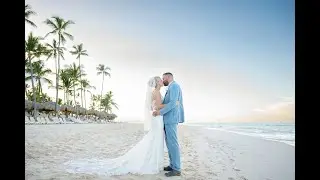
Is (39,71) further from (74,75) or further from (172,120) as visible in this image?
(172,120)

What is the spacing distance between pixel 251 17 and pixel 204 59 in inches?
81.5

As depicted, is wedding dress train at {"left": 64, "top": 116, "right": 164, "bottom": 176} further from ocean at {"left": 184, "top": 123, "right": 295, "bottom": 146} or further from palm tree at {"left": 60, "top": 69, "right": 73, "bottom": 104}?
palm tree at {"left": 60, "top": 69, "right": 73, "bottom": 104}

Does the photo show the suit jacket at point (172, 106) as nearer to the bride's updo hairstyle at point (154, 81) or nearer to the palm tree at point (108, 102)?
the bride's updo hairstyle at point (154, 81)

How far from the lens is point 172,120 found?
165 inches

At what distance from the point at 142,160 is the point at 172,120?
1.92 feet

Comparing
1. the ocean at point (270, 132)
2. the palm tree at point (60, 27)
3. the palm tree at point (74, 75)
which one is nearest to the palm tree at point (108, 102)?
the palm tree at point (74, 75)

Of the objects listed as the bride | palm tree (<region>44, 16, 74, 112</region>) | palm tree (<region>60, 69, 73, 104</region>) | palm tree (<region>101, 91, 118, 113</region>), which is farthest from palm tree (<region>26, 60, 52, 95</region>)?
the bride

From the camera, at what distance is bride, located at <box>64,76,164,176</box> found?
413 centimetres

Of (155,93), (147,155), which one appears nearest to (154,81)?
(155,93)

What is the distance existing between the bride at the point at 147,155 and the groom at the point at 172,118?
105mm

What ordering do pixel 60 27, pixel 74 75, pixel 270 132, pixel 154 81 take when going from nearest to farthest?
pixel 154 81
pixel 270 132
pixel 60 27
pixel 74 75
